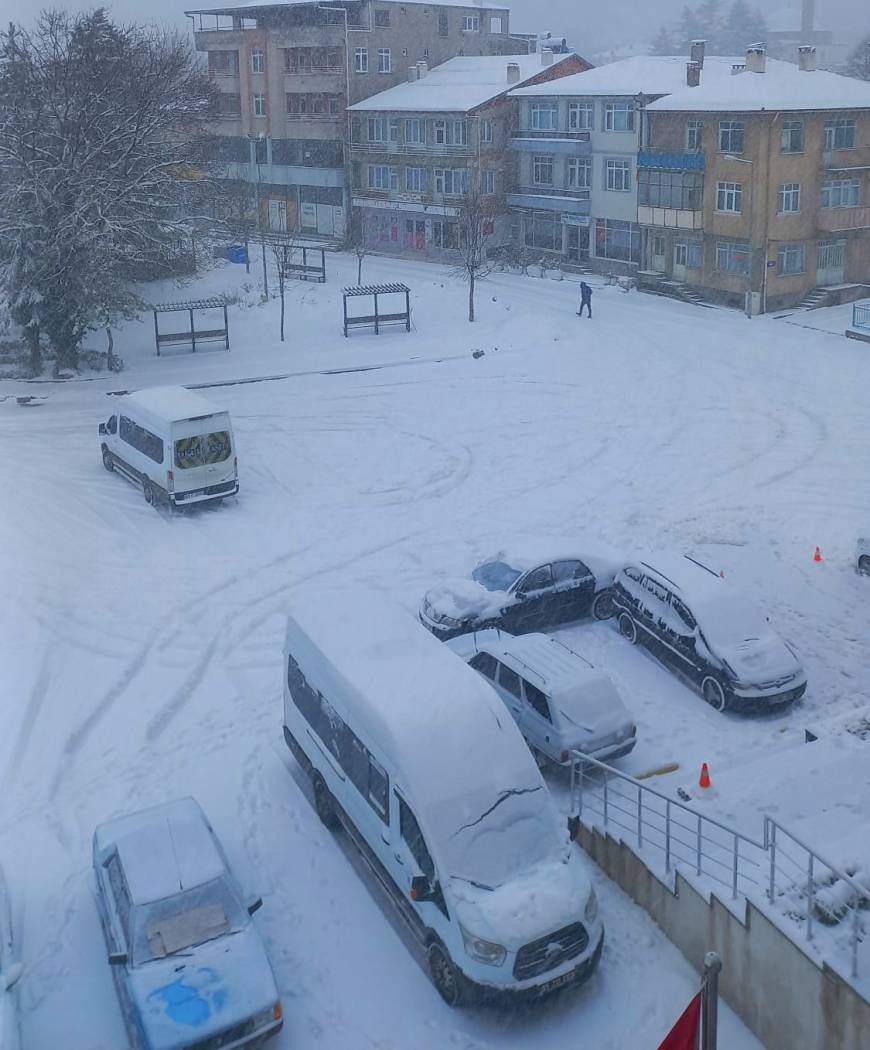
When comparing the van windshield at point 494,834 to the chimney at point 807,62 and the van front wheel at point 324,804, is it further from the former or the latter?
the chimney at point 807,62

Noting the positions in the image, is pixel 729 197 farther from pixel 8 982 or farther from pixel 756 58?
pixel 8 982

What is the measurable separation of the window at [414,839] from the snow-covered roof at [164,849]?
151cm

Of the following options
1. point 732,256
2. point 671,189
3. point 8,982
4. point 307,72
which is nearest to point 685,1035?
point 8,982

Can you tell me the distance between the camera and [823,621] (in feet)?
50.5

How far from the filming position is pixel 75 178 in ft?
87.9

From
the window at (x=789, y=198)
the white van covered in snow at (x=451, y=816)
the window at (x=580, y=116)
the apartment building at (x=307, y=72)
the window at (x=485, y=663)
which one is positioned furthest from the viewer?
the apartment building at (x=307, y=72)

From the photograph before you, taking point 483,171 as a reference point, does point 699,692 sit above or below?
below

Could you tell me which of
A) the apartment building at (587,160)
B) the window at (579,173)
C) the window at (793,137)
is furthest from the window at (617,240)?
the window at (793,137)

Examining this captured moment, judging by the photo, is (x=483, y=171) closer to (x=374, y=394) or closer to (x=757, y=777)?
(x=374, y=394)

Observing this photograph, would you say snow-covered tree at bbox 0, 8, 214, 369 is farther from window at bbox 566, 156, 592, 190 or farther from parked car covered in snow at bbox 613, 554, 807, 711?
window at bbox 566, 156, 592, 190

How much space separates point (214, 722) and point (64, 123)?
1948 cm

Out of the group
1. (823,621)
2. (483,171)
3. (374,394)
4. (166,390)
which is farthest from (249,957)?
(483,171)

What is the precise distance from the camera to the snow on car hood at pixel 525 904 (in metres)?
8.45

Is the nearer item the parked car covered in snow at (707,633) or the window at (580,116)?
the parked car covered in snow at (707,633)
